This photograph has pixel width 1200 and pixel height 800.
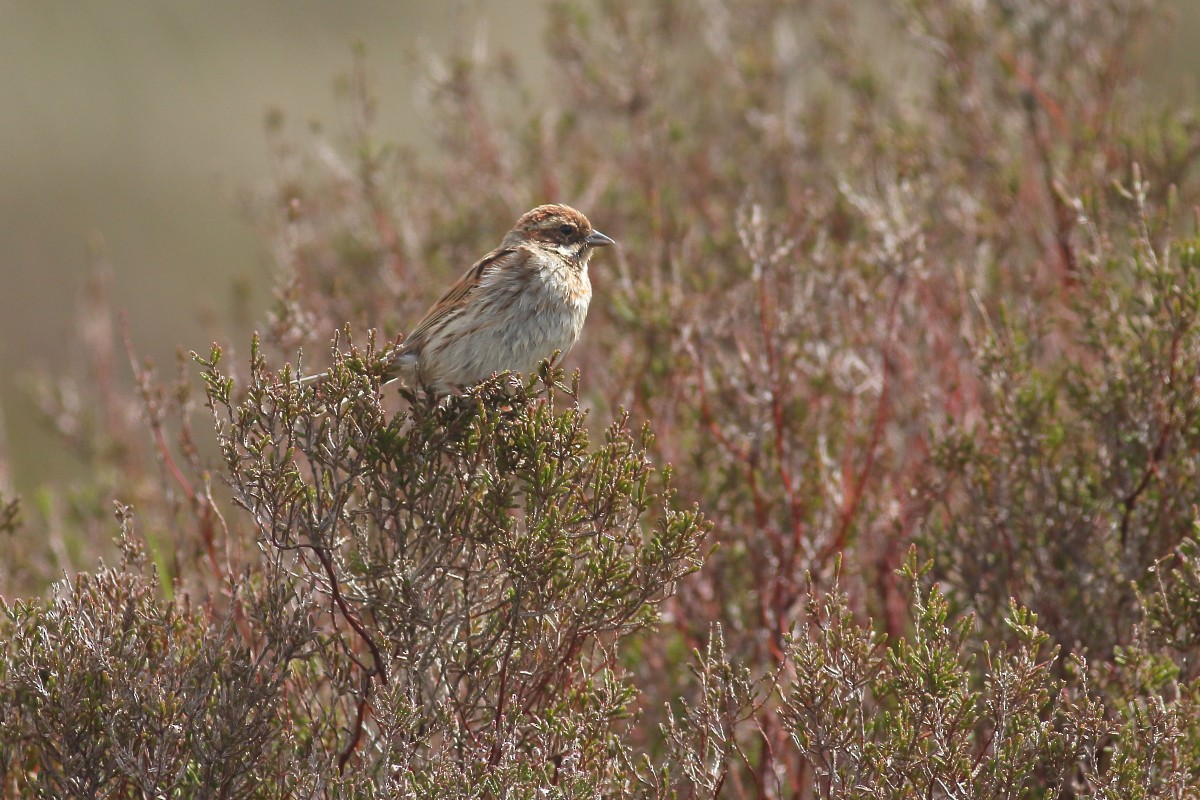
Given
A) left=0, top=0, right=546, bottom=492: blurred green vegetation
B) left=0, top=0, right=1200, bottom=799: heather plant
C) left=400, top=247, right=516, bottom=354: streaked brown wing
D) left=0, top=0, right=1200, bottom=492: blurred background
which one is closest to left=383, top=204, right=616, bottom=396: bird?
left=400, top=247, right=516, bottom=354: streaked brown wing

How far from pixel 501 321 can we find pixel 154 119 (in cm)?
3895

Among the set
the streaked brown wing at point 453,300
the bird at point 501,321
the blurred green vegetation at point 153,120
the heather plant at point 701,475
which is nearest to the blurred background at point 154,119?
the blurred green vegetation at point 153,120

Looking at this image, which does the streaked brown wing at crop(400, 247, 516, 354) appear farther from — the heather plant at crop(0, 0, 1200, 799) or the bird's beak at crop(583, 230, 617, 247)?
the heather plant at crop(0, 0, 1200, 799)

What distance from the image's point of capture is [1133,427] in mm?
5086

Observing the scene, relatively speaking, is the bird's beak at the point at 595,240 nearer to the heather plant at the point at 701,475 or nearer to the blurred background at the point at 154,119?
the heather plant at the point at 701,475

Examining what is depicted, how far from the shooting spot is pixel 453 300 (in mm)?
5211

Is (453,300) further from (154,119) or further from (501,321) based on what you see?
(154,119)

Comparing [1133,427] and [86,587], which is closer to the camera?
[86,587]

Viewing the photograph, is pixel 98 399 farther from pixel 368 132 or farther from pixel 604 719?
pixel 604 719

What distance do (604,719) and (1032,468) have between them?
7.60ft

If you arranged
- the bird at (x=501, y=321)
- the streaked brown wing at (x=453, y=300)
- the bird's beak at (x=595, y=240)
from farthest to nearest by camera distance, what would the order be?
the bird's beak at (x=595, y=240) → the streaked brown wing at (x=453, y=300) → the bird at (x=501, y=321)

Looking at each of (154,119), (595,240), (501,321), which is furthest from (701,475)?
(154,119)

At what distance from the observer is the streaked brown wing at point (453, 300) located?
16.8 ft

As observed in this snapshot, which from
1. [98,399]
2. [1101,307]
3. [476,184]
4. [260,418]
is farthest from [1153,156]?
[98,399]
